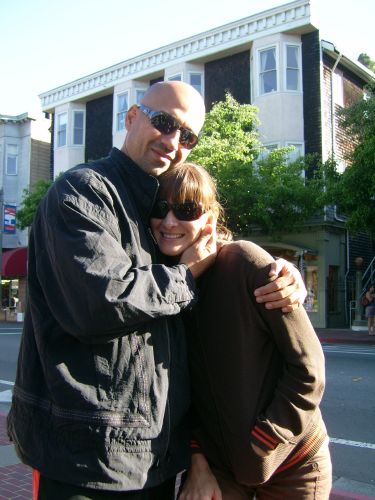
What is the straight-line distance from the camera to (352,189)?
15297 millimetres

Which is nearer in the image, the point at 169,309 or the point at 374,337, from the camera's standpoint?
the point at 169,309

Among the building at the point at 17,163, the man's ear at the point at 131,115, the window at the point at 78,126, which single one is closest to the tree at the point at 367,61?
the window at the point at 78,126

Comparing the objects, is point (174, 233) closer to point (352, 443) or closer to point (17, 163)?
point (352, 443)

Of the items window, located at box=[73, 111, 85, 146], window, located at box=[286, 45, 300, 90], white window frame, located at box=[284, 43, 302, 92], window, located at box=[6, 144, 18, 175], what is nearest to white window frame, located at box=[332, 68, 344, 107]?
white window frame, located at box=[284, 43, 302, 92]

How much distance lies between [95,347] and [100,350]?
0.7 inches

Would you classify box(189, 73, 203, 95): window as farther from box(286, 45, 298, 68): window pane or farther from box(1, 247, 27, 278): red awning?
box(1, 247, 27, 278): red awning

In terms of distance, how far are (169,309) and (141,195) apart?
0.44m

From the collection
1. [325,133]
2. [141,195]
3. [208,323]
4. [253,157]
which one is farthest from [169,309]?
[325,133]

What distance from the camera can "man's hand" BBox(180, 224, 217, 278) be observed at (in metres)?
1.86

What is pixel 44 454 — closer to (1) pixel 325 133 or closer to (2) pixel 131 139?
Result: (2) pixel 131 139

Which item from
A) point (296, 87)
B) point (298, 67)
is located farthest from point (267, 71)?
point (296, 87)

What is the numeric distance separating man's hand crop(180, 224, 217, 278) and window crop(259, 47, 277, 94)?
64.3ft

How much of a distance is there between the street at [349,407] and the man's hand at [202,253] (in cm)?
328

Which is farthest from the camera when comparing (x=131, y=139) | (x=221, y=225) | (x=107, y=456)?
(x=221, y=225)
